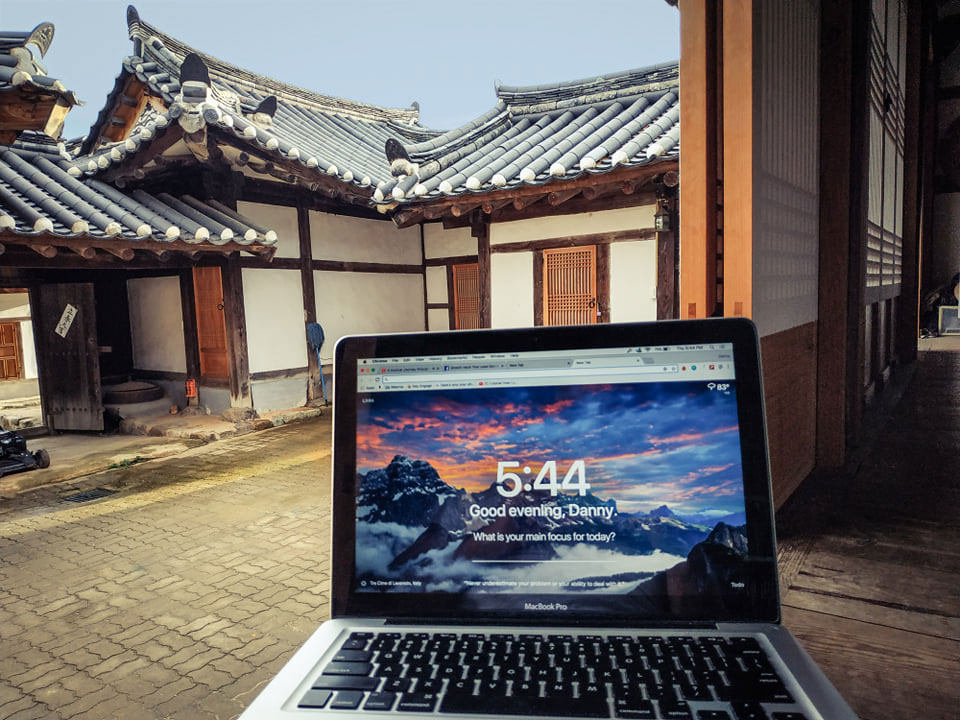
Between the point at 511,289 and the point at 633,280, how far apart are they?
1602 mm

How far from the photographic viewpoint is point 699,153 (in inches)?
76.9

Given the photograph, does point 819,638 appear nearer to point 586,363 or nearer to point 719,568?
point 719,568

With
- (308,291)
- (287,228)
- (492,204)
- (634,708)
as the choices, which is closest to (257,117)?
(287,228)

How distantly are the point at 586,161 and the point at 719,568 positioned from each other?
5517mm

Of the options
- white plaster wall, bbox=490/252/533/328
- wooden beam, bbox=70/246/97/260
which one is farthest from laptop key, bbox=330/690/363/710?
wooden beam, bbox=70/246/97/260

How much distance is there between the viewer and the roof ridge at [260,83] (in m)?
9.02

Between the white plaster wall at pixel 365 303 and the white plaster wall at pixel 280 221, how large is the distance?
58 cm

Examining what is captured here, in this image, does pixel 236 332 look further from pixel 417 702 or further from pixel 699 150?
pixel 417 702

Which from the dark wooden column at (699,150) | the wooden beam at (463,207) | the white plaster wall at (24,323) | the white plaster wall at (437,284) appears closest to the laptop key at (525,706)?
the dark wooden column at (699,150)

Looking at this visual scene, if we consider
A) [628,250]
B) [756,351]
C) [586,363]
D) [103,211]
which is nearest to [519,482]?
[586,363]

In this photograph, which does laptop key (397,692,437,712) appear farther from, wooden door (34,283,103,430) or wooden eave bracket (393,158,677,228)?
wooden door (34,283,103,430)

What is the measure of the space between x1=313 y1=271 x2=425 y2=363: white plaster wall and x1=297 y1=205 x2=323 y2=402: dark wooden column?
19cm

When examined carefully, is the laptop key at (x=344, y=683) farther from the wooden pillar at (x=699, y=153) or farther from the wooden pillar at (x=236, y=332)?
the wooden pillar at (x=236, y=332)

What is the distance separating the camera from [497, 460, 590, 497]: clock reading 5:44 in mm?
1006
